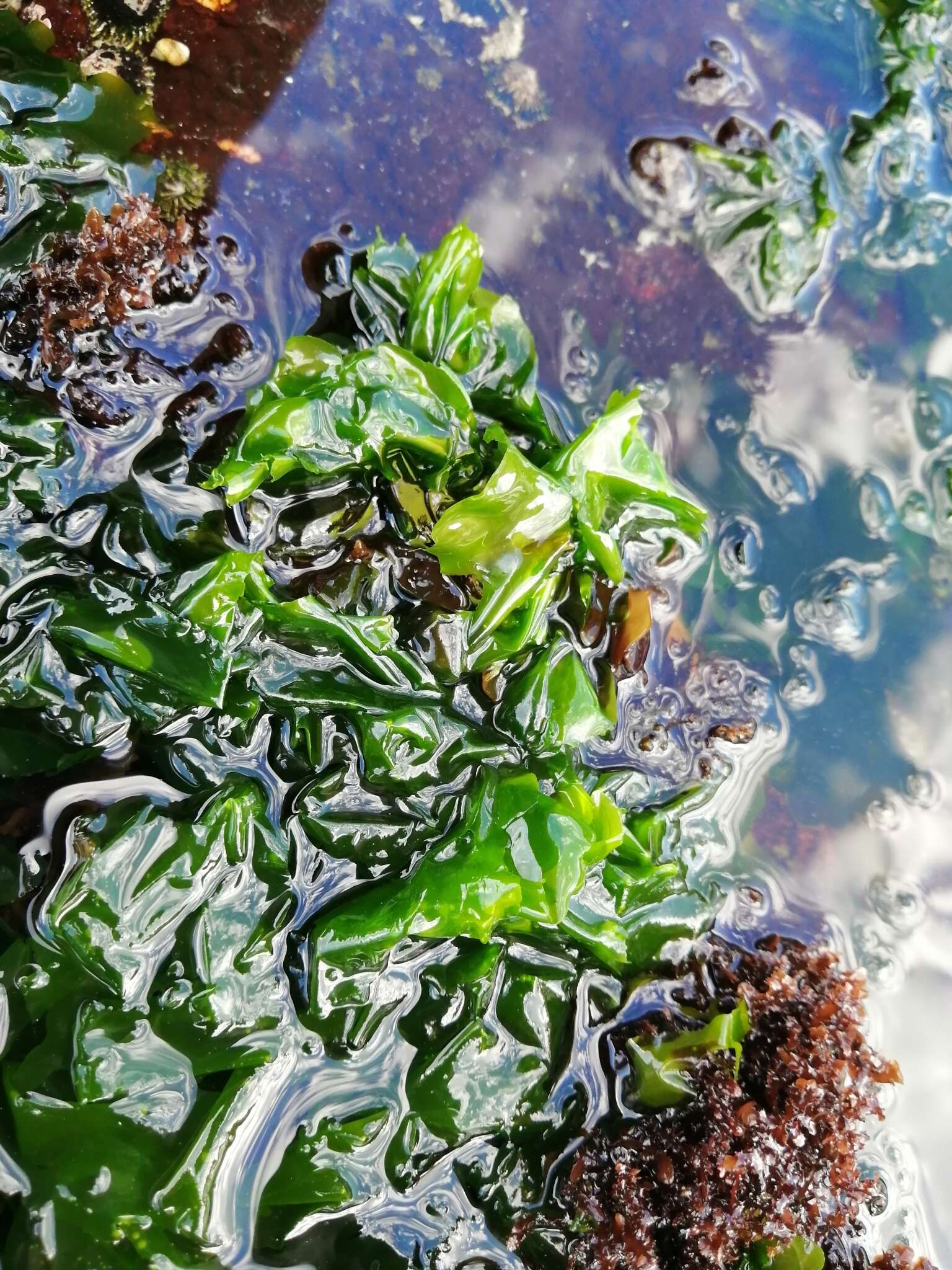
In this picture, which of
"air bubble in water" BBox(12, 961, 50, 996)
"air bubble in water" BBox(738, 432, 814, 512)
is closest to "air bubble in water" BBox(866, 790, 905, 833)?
"air bubble in water" BBox(738, 432, 814, 512)

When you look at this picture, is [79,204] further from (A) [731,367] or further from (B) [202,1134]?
(B) [202,1134]

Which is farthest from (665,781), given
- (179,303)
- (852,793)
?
(179,303)

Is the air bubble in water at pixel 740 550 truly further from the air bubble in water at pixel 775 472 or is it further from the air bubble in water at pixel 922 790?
the air bubble in water at pixel 922 790

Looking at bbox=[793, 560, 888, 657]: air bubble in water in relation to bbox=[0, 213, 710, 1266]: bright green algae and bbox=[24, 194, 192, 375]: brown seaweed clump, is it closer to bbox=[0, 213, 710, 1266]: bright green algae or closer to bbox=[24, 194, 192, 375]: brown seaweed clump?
bbox=[0, 213, 710, 1266]: bright green algae

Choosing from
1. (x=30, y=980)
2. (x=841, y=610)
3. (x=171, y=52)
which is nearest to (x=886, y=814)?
(x=841, y=610)

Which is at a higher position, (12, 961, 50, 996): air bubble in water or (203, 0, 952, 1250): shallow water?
(203, 0, 952, 1250): shallow water

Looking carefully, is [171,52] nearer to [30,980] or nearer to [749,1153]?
[30,980]
